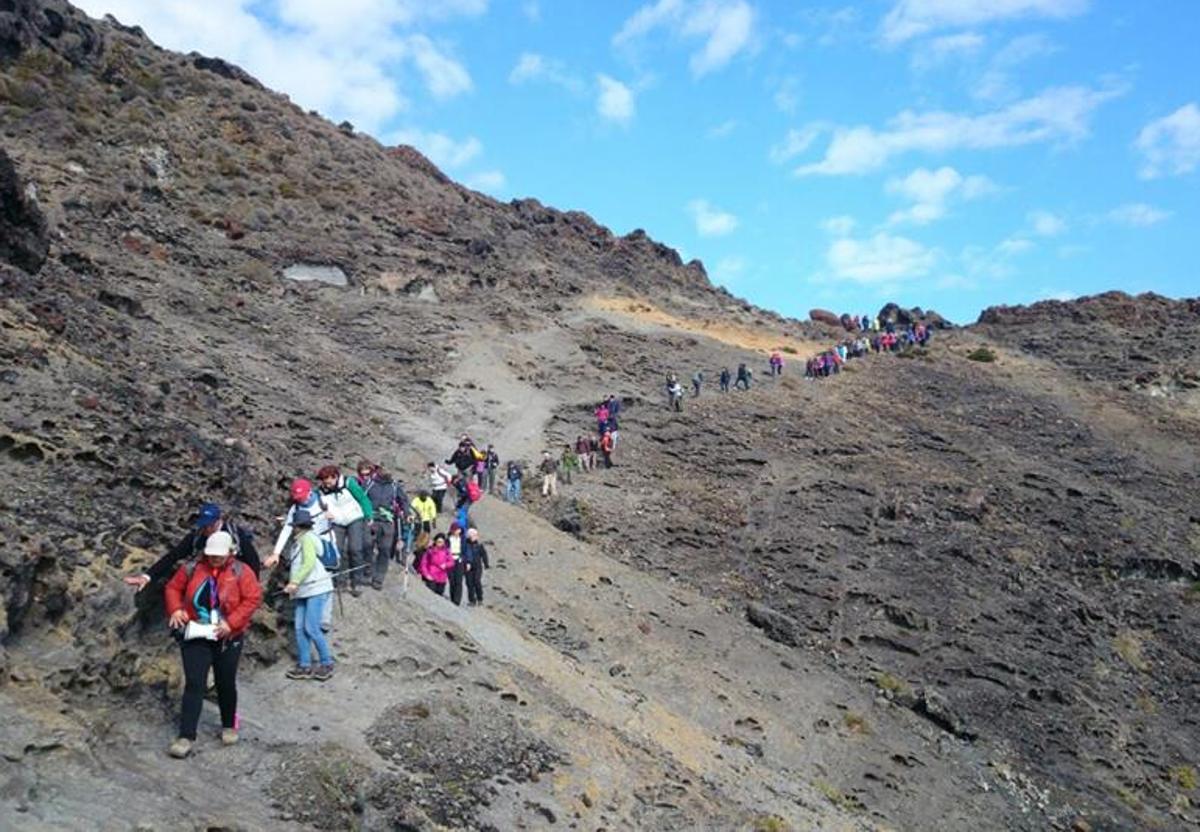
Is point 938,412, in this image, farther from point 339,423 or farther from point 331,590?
point 331,590

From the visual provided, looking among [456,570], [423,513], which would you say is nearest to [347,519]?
[456,570]

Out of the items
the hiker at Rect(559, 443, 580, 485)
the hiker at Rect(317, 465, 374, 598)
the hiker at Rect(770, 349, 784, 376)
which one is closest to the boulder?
the hiker at Rect(770, 349, 784, 376)

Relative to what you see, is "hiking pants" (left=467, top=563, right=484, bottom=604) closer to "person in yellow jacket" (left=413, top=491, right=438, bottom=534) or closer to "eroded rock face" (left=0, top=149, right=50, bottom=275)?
"person in yellow jacket" (left=413, top=491, right=438, bottom=534)

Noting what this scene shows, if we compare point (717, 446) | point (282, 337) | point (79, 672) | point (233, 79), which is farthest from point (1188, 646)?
point (233, 79)

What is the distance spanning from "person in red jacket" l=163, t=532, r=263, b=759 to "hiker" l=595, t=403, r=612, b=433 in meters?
26.9

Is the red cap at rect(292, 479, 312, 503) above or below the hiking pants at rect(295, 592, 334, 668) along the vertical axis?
above

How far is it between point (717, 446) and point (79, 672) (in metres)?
29.2

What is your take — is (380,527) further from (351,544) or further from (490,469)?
(490,469)

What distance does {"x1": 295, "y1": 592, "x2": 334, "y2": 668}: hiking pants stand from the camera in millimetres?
10250

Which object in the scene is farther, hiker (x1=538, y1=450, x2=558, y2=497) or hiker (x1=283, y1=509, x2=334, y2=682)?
hiker (x1=538, y1=450, x2=558, y2=497)

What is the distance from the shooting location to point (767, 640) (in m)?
23.9

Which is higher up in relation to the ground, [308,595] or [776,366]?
[776,366]

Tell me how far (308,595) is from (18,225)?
12382 mm

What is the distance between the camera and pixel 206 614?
8.05 m
